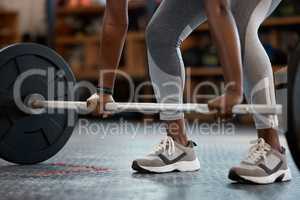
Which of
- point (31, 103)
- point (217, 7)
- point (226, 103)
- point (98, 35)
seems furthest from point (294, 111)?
point (98, 35)

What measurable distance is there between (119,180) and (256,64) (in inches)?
19.1

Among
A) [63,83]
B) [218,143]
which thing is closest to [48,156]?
[63,83]

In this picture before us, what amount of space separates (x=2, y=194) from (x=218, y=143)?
1.40 m

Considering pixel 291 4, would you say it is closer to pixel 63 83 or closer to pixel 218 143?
pixel 218 143

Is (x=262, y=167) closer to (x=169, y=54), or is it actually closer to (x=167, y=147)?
(x=167, y=147)

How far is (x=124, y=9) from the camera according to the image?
1460 millimetres

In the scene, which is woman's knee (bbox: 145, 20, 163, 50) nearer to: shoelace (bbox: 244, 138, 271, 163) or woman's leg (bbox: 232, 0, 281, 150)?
woman's leg (bbox: 232, 0, 281, 150)

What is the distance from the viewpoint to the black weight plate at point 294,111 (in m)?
1.23

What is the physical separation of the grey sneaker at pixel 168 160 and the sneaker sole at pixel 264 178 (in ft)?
0.75

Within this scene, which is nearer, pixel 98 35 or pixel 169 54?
pixel 169 54

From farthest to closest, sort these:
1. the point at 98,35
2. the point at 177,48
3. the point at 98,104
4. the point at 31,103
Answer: the point at 98,35 < the point at 31,103 < the point at 177,48 < the point at 98,104

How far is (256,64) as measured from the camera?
141 centimetres

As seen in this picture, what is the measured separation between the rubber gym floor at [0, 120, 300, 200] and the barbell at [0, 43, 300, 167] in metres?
0.06

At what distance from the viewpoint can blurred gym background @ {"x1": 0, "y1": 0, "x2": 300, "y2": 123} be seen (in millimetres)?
3943
